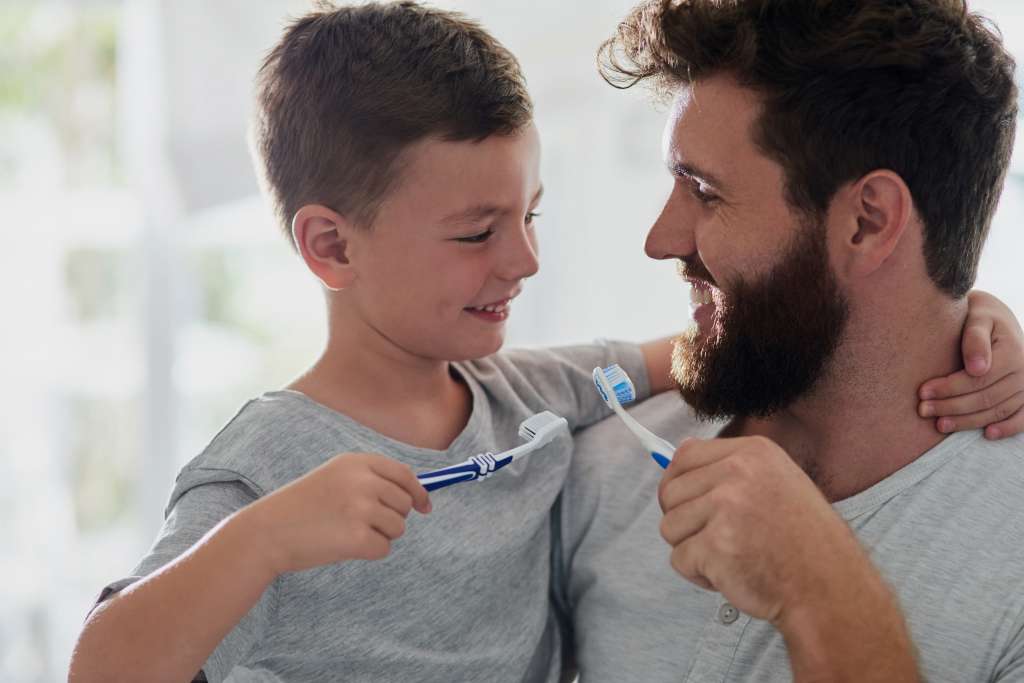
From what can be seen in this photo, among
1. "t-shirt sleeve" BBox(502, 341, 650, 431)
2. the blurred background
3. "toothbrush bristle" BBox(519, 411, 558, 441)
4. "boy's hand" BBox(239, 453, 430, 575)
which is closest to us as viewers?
"boy's hand" BBox(239, 453, 430, 575)

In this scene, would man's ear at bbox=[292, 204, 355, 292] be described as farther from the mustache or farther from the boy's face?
the mustache

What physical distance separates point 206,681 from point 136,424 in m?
1.35

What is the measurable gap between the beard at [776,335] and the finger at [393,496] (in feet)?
1.27

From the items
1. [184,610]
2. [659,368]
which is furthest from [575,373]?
[184,610]

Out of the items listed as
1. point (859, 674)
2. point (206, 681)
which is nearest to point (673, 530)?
point (859, 674)

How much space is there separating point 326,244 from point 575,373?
318 mm

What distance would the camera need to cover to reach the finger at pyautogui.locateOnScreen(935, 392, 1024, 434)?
1.07 m

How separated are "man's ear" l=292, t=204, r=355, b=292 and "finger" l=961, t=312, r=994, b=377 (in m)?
0.60

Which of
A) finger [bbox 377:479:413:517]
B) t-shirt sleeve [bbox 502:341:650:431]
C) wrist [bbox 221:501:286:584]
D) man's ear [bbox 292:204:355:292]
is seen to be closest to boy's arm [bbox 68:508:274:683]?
wrist [bbox 221:501:286:584]

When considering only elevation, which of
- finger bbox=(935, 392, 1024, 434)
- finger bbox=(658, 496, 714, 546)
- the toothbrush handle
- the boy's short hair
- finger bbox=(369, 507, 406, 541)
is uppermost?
the boy's short hair

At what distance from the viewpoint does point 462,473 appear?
961 mm

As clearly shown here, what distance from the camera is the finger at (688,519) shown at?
0.90 meters

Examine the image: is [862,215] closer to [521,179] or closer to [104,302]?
[521,179]

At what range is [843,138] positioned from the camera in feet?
3.52
